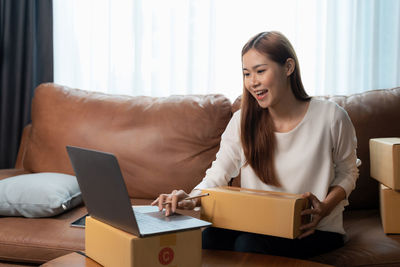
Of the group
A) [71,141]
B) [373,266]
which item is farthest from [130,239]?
[71,141]

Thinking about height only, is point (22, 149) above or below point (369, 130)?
below

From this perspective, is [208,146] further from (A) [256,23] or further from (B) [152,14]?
(B) [152,14]

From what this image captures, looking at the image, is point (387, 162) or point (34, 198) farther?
point (34, 198)

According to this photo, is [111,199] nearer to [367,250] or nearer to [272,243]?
[272,243]

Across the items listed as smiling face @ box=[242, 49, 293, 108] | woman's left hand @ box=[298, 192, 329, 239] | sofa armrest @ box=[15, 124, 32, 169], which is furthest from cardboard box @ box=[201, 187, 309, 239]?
sofa armrest @ box=[15, 124, 32, 169]

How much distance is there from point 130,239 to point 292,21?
1.83 m

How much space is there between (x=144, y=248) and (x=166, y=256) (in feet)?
0.20

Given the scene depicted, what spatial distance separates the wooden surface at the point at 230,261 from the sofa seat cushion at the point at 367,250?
0.27 metres

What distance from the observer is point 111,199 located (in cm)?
93

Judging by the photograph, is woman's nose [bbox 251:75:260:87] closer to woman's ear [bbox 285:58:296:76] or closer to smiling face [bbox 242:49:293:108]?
smiling face [bbox 242:49:293:108]

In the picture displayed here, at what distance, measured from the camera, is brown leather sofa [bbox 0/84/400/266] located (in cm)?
161

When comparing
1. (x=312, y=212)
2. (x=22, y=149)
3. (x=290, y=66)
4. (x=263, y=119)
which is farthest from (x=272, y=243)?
(x=22, y=149)

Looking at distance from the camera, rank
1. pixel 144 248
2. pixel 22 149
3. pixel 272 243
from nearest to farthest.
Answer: pixel 144 248 < pixel 272 243 < pixel 22 149

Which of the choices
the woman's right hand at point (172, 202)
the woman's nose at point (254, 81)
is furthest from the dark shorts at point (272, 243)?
the woman's nose at point (254, 81)
